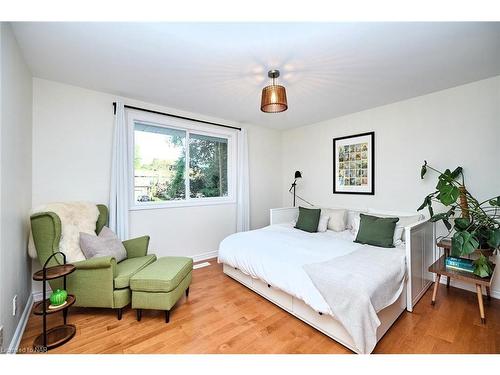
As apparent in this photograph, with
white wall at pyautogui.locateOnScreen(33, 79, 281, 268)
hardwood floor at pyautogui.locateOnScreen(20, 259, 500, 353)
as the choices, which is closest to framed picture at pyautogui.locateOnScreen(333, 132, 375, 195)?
hardwood floor at pyautogui.locateOnScreen(20, 259, 500, 353)

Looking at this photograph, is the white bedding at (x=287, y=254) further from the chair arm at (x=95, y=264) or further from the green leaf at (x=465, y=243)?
the chair arm at (x=95, y=264)

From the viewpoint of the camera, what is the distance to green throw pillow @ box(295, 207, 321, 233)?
336 centimetres

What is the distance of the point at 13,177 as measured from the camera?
5.61 feet

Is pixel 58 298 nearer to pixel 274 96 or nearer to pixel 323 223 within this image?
pixel 274 96

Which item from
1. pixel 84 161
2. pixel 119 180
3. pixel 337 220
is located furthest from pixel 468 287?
pixel 84 161

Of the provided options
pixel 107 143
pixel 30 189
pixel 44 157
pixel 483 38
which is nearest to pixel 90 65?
pixel 107 143

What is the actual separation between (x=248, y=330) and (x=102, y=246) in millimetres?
1654

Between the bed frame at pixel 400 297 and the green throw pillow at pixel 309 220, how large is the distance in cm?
118

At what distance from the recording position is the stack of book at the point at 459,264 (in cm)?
217

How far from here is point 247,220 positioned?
408cm

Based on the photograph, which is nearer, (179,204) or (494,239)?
(494,239)

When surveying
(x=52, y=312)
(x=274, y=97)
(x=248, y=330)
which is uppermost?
(x=274, y=97)

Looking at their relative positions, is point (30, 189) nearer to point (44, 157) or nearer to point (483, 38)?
point (44, 157)

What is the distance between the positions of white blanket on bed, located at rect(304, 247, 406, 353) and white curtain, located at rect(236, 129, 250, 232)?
6.98 ft
